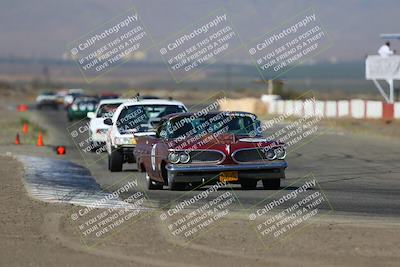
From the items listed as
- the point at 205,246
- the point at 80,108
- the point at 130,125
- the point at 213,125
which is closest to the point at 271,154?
the point at 213,125

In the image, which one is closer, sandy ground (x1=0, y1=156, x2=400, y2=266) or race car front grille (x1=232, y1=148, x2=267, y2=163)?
sandy ground (x1=0, y1=156, x2=400, y2=266)

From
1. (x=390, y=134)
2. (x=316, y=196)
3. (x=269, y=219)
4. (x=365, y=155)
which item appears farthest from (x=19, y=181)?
(x=390, y=134)

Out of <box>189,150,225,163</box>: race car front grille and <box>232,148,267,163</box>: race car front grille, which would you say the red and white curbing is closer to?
<box>232,148,267,163</box>: race car front grille

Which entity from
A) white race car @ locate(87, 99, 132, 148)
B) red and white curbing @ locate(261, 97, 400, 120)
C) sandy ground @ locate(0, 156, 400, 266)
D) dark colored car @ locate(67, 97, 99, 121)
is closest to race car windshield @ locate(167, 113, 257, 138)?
sandy ground @ locate(0, 156, 400, 266)

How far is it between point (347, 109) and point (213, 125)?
3044 cm

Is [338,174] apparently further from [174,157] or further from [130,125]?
[174,157]

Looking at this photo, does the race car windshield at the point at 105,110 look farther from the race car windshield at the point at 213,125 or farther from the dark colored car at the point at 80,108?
the dark colored car at the point at 80,108

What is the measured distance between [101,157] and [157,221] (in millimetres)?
14717

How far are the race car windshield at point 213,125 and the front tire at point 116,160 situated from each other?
461cm

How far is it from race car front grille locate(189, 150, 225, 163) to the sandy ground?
3.15 m

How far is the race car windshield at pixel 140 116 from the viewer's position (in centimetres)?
2237

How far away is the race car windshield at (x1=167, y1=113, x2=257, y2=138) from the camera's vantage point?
17.1 meters

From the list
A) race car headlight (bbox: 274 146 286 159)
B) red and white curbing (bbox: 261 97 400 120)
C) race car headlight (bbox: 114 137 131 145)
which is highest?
race car headlight (bbox: 114 137 131 145)

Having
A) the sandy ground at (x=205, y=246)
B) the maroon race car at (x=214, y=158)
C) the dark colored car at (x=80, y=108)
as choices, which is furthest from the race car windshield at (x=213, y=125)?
the dark colored car at (x=80, y=108)
